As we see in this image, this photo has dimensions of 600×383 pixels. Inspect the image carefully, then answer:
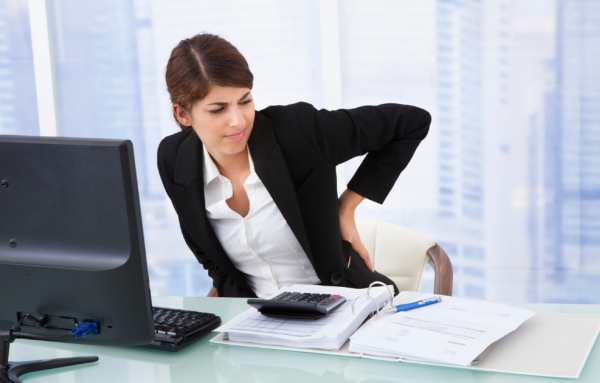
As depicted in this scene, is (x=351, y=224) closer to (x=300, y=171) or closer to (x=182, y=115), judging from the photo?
(x=300, y=171)

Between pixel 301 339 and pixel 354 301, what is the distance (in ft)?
0.46

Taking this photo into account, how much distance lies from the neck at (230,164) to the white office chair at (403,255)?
367 millimetres

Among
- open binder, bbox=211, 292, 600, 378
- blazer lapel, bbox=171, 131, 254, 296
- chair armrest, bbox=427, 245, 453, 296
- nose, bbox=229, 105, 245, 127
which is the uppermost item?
nose, bbox=229, 105, 245, 127

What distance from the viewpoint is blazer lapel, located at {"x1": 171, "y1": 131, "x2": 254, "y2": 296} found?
154cm

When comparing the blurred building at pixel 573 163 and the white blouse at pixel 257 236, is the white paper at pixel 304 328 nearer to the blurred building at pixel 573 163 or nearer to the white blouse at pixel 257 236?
the white blouse at pixel 257 236

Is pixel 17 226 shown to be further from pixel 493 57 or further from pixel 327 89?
pixel 493 57

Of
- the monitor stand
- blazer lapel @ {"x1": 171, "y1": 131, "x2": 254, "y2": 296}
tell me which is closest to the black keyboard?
the monitor stand

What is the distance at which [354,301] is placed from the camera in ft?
3.37

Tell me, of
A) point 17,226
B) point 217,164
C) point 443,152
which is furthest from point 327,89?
point 17,226

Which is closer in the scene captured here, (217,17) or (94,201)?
(94,201)

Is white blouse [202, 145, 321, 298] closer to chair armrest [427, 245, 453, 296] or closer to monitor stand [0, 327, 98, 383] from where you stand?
chair armrest [427, 245, 453, 296]

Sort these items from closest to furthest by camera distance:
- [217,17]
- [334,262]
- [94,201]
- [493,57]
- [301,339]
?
1. [94,201]
2. [301,339]
3. [334,262]
4. [493,57]
5. [217,17]

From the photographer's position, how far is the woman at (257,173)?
1.48 metres

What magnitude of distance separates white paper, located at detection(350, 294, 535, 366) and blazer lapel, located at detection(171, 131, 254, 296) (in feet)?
2.23
